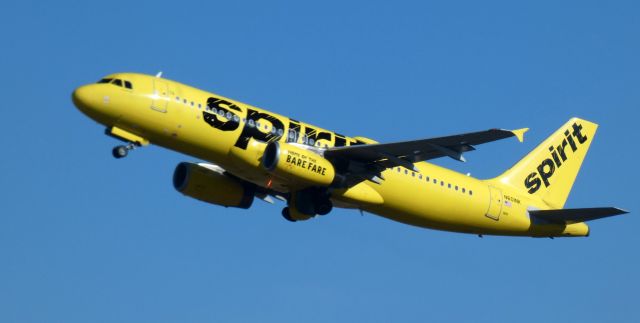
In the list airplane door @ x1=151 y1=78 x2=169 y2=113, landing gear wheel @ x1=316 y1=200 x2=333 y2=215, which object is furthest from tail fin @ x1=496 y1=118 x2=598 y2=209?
airplane door @ x1=151 y1=78 x2=169 y2=113

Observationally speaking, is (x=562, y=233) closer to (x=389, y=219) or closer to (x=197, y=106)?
(x=389, y=219)

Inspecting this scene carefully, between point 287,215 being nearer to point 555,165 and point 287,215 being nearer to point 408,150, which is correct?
point 408,150

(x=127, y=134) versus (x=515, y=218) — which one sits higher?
(x=515, y=218)

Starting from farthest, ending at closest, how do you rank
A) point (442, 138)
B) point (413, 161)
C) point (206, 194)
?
point (206, 194) < point (413, 161) < point (442, 138)

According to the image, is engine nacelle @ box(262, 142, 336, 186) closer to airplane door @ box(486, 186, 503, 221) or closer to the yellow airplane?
the yellow airplane

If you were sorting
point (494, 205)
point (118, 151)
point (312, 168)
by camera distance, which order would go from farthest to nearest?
1. point (494, 205)
2. point (312, 168)
3. point (118, 151)

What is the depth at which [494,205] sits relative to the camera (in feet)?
177

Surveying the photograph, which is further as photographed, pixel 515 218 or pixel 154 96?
pixel 515 218

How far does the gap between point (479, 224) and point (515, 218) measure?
1996 millimetres

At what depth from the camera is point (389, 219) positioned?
172 feet

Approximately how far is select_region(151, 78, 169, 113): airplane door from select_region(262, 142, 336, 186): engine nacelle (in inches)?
177

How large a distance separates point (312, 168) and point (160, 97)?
268 inches

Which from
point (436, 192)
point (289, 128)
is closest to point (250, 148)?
point (289, 128)

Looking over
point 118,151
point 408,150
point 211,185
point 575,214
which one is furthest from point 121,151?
point 575,214
